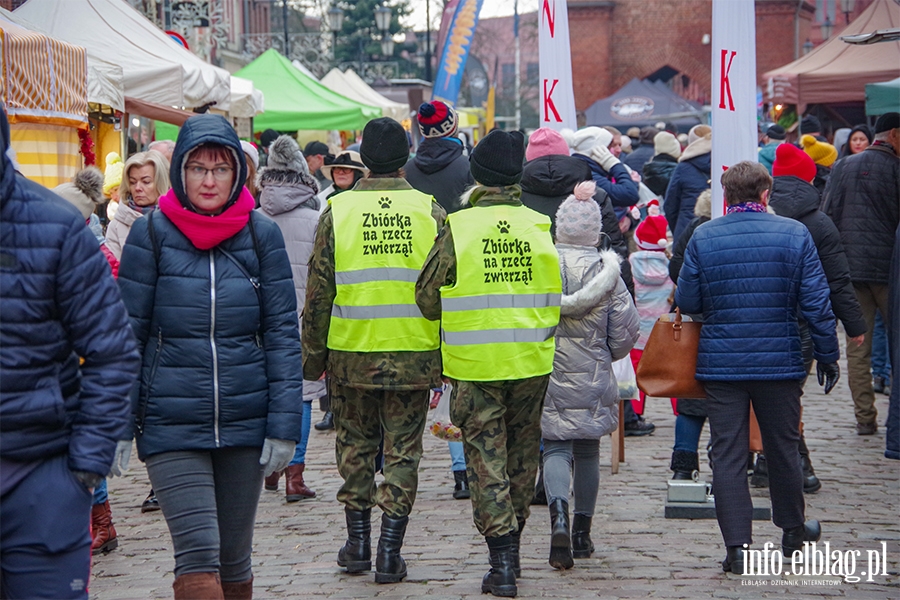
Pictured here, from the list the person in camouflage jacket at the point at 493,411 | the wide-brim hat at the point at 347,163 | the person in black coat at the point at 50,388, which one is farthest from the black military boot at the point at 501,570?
the wide-brim hat at the point at 347,163

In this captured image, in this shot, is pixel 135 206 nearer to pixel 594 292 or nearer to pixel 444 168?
pixel 444 168

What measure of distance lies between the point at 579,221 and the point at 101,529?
9.80ft

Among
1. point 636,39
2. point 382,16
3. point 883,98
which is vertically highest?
point 636,39

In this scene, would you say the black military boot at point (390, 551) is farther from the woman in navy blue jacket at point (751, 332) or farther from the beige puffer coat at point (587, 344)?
the woman in navy blue jacket at point (751, 332)

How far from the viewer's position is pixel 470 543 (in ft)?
21.0

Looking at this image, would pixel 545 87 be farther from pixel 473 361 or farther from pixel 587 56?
pixel 587 56

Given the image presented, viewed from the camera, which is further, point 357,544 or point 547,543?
point 547,543

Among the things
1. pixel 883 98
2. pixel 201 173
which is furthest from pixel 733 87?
pixel 883 98

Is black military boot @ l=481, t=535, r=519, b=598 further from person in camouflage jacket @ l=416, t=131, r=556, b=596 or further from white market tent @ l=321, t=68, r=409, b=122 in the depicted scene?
white market tent @ l=321, t=68, r=409, b=122

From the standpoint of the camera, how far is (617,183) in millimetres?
8969

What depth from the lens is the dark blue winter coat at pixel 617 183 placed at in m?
8.86

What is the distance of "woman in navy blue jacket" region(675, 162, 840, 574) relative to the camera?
5703 mm

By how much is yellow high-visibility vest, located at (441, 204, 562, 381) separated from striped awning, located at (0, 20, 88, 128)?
10.5 ft

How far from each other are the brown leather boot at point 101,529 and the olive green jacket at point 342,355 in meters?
1.45
